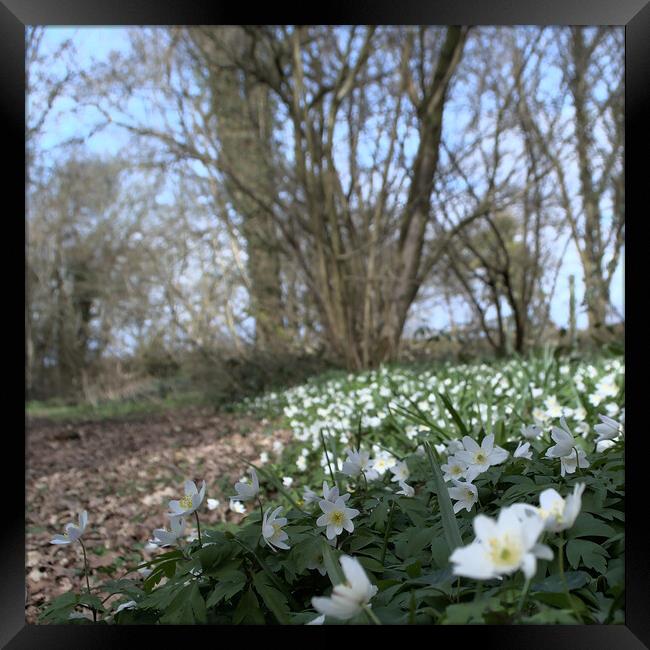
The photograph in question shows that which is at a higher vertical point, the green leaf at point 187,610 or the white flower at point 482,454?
the white flower at point 482,454

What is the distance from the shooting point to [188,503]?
110 cm

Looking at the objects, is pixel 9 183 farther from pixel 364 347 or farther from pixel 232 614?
pixel 364 347

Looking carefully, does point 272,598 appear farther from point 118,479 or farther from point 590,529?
point 118,479

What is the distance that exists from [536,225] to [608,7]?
6.60 meters

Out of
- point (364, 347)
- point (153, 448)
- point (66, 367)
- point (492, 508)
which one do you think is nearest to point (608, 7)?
point (492, 508)

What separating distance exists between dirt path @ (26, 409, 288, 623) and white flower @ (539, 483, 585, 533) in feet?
4.46

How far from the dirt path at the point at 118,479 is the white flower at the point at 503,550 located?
1322 millimetres

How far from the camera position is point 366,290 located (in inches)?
239

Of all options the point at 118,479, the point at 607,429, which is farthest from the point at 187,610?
the point at 118,479

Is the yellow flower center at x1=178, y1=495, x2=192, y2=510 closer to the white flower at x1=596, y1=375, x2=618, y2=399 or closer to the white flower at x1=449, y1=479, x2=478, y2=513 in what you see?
the white flower at x1=449, y1=479, x2=478, y2=513

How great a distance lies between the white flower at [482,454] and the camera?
1167 mm

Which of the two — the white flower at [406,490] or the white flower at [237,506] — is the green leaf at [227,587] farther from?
the white flower at [237,506]

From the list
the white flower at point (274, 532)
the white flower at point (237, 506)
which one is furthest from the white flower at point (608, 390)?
the white flower at point (274, 532)

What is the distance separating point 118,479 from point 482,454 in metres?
3.63
